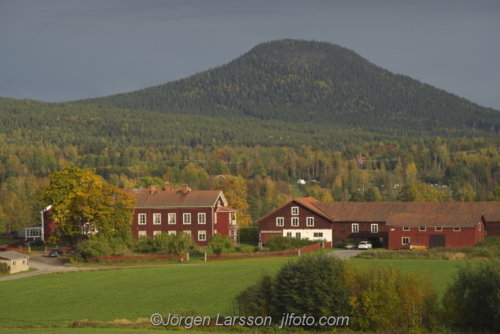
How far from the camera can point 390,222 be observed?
6819 cm

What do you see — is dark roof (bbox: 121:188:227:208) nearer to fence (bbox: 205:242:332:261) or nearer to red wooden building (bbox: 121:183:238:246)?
red wooden building (bbox: 121:183:238:246)

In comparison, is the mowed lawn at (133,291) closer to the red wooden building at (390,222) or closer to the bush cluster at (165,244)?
the bush cluster at (165,244)

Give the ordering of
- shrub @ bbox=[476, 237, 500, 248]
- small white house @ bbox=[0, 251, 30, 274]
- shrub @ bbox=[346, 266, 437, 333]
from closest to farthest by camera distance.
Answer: shrub @ bbox=[346, 266, 437, 333] → small white house @ bbox=[0, 251, 30, 274] → shrub @ bbox=[476, 237, 500, 248]

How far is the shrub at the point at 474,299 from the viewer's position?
33469 millimetres

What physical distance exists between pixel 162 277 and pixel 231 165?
142m

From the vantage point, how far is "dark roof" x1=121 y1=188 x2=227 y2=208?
7575 cm

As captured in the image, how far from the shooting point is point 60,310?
41.0 meters

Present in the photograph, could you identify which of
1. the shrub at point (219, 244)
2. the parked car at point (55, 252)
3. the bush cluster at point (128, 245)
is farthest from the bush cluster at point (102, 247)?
the shrub at point (219, 244)

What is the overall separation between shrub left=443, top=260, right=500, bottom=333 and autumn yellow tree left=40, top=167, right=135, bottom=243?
38630mm

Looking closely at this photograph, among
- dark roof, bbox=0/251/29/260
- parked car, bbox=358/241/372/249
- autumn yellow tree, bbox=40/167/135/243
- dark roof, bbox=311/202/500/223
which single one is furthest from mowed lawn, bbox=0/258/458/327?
dark roof, bbox=311/202/500/223

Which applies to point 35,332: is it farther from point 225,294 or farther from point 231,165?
point 231,165

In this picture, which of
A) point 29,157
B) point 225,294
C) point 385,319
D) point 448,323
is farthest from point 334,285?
point 29,157

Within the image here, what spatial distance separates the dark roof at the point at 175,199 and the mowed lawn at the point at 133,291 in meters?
18.5

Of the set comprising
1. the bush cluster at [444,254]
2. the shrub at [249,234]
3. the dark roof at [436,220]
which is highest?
the dark roof at [436,220]
